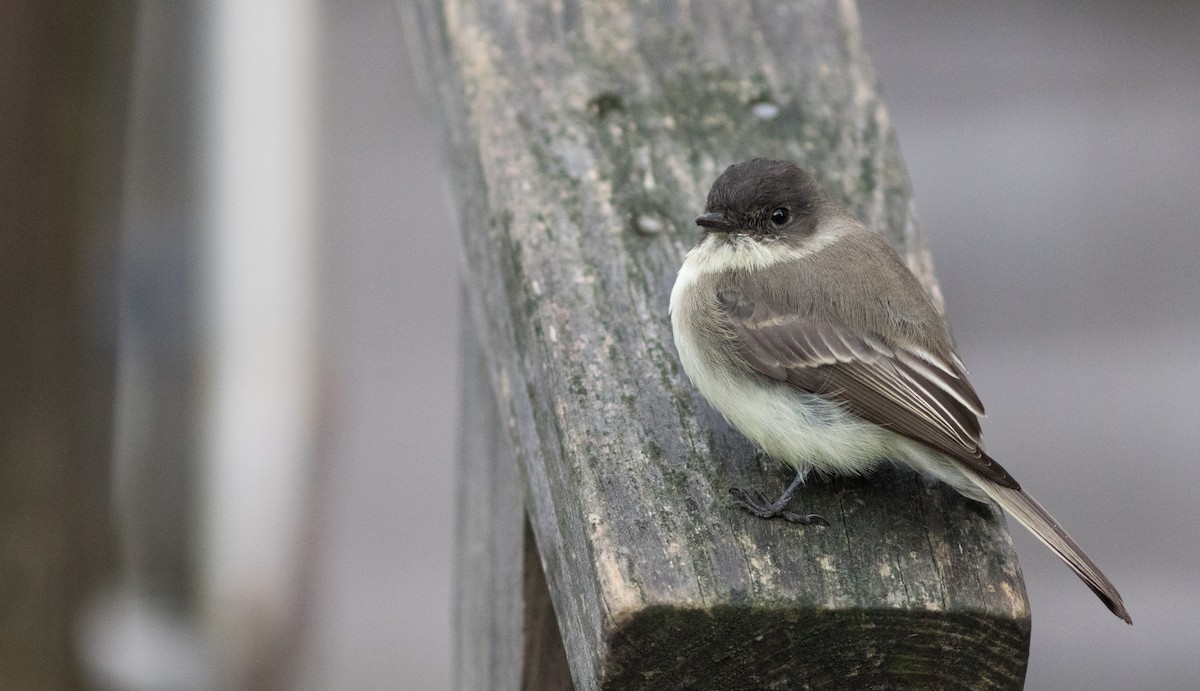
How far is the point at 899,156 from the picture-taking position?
8.68 ft

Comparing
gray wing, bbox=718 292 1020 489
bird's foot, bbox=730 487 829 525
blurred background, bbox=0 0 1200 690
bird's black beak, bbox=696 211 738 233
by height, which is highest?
bird's black beak, bbox=696 211 738 233

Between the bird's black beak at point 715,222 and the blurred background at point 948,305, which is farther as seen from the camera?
the blurred background at point 948,305

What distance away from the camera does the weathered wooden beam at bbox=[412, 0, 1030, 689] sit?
71.1 inches

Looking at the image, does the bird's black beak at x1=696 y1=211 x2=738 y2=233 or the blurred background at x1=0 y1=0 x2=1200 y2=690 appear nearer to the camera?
the bird's black beak at x1=696 y1=211 x2=738 y2=233

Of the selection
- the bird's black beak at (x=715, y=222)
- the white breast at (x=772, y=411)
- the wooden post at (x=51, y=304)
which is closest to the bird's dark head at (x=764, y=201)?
the bird's black beak at (x=715, y=222)

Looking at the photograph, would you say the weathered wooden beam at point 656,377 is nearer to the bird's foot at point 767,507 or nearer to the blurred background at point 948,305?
the bird's foot at point 767,507

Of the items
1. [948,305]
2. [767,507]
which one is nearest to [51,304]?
[767,507]

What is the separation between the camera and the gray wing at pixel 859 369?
238 cm

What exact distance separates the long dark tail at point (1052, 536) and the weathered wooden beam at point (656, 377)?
0.06 m

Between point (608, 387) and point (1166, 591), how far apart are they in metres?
3.02

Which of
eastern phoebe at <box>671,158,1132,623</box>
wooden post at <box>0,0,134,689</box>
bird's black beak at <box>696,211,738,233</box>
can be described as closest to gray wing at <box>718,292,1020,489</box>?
eastern phoebe at <box>671,158,1132,623</box>

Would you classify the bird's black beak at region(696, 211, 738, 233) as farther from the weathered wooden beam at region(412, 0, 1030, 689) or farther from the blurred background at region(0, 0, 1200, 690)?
the blurred background at region(0, 0, 1200, 690)

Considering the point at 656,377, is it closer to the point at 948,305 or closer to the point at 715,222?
the point at 715,222

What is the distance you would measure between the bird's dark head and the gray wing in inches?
6.6
